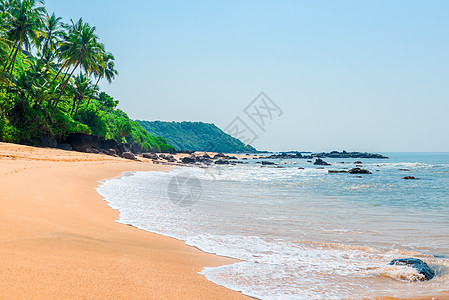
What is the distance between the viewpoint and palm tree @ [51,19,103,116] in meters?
34.3

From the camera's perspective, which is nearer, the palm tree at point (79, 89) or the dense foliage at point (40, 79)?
the dense foliage at point (40, 79)

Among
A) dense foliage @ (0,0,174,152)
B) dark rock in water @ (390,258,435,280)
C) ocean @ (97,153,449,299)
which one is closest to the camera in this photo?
ocean @ (97,153,449,299)

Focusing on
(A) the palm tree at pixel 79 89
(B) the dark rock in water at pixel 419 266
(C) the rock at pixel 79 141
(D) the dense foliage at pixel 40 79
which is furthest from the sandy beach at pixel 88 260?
(A) the palm tree at pixel 79 89

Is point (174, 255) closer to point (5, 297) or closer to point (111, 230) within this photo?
point (111, 230)

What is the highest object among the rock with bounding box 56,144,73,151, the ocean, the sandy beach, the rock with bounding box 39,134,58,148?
the rock with bounding box 39,134,58,148

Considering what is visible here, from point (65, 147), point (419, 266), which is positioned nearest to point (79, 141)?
point (65, 147)

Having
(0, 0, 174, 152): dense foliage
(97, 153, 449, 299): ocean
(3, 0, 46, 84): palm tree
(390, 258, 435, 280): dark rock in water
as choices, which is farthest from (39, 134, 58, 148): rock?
(390, 258, 435, 280): dark rock in water

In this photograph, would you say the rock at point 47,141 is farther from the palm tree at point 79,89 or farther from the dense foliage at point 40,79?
the palm tree at point 79,89

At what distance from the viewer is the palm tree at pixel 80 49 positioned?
3431 cm

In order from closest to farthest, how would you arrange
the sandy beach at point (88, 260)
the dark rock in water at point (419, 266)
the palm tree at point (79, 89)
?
the sandy beach at point (88, 260), the dark rock in water at point (419, 266), the palm tree at point (79, 89)

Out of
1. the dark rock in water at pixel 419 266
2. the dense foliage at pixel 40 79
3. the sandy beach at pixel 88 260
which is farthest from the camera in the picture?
the dense foliage at pixel 40 79

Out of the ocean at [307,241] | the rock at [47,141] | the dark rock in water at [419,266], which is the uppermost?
the rock at [47,141]

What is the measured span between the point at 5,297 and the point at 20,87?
34.7 meters

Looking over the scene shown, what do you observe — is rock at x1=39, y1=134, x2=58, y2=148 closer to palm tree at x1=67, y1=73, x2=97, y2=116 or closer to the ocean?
palm tree at x1=67, y1=73, x2=97, y2=116
